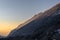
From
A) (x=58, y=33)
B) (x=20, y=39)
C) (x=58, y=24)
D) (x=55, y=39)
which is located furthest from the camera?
(x=20, y=39)

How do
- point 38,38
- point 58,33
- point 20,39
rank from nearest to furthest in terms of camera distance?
point 58,33 → point 38,38 → point 20,39

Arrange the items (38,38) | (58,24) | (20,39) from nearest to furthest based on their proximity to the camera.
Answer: (38,38) < (58,24) < (20,39)

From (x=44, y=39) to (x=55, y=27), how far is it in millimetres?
13553

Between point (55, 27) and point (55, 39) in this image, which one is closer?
point (55, 39)

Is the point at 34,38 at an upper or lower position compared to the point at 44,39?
upper

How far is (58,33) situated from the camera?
8069 centimetres

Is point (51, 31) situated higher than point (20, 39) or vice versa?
point (20, 39)

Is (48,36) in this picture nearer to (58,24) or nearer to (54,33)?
(54,33)

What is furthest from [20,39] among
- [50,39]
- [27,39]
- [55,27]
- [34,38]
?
[50,39]

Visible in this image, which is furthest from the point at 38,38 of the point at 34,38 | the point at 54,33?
the point at 54,33

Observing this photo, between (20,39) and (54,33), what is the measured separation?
23.6m

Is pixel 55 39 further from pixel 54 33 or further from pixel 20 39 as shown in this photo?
pixel 20 39

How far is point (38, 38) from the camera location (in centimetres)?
8688

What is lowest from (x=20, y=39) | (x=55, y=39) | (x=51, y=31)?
(x=55, y=39)
